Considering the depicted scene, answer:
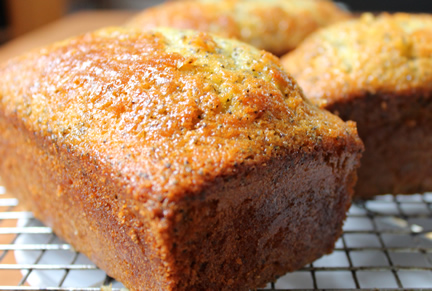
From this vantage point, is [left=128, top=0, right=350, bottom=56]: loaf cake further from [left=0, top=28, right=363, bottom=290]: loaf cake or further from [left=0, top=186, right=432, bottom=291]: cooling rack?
[left=0, top=186, right=432, bottom=291]: cooling rack

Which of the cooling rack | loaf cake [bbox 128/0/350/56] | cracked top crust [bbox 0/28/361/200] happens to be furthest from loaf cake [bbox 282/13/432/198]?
loaf cake [bbox 128/0/350/56]

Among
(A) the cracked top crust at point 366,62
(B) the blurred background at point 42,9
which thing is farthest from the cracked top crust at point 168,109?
(B) the blurred background at point 42,9

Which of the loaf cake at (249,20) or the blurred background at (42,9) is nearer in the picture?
the loaf cake at (249,20)

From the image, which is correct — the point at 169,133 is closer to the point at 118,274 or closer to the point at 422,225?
the point at 118,274

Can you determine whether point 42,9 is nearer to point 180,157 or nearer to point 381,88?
point 381,88

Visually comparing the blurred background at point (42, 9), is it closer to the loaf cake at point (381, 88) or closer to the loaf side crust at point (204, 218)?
the loaf cake at point (381, 88)

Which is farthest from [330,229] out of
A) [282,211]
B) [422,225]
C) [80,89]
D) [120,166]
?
[80,89]

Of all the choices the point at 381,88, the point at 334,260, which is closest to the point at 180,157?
the point at 334,260
